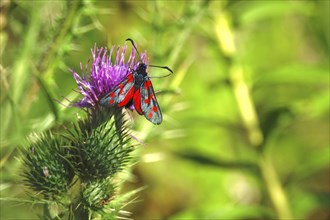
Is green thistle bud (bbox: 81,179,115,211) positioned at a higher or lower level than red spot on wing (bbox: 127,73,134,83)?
lower

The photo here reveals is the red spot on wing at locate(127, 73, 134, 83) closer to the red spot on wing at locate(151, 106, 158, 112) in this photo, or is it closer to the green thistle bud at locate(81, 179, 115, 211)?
the red spot on wing at locate(151, 106, 158, 112)

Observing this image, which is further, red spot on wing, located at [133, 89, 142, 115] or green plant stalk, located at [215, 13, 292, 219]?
green plant stalk, located at [215, 13, 292, 219]

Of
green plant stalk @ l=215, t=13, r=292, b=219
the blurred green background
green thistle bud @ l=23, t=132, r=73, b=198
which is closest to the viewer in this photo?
green thistle bud @ l=23, t=132, r=73, b=198

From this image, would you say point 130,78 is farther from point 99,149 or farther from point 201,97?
point 201,97

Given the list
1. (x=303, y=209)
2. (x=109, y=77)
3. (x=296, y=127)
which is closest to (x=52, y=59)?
(x=109, y=77)

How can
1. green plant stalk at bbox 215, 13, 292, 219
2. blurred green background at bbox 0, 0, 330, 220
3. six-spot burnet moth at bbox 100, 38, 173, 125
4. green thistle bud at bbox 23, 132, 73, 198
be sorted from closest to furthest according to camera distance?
1. six-spot burnet moth at bbox 100, 38, 173, 125
2. green thistle bud at bbox 23, 132, 73, 198
3. blurred green background at bbox 0, 0, 330, 220
4. green plant stalk at bbox 215, 13, 292, 219

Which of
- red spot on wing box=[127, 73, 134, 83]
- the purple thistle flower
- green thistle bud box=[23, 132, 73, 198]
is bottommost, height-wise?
green thistle bud box=[23, 132, 73, 198]

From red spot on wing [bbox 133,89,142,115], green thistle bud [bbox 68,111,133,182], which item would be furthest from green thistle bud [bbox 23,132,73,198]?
red spot on wing [bbox 133,89,142,115]

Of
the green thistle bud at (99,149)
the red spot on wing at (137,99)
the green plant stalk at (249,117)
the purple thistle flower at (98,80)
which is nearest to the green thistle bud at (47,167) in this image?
the green thistle bud at (99,149)
